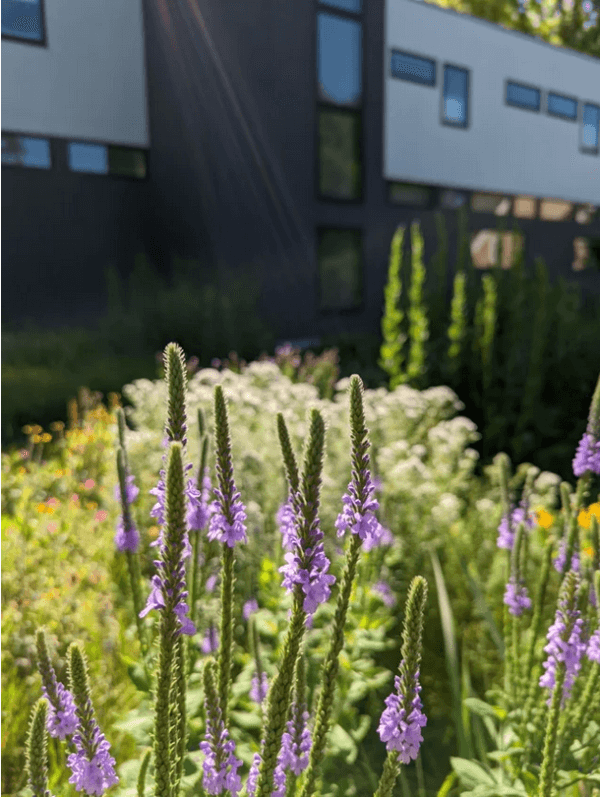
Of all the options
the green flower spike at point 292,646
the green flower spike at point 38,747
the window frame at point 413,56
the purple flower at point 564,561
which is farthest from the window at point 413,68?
the green flower spike at point 38,747

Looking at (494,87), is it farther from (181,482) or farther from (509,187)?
(181,482)

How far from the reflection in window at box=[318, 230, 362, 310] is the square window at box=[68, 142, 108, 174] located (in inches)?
206

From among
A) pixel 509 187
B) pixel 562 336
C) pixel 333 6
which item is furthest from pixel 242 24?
pixel 509 187

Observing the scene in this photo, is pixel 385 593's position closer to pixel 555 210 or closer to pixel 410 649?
pixel 410 649

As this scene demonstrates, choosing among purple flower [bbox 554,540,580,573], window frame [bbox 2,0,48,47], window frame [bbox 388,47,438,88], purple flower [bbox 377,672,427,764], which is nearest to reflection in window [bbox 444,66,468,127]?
window frame [bbox 388,47,438,88]

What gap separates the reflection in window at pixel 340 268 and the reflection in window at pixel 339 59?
2963mm

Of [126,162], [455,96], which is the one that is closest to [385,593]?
[126,162]

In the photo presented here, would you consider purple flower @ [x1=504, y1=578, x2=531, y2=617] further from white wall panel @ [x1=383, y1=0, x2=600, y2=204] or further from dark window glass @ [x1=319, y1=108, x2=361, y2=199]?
white wall panel @ [x1=383, y1=0, x2=600, y2=204]

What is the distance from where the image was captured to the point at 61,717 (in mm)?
1506

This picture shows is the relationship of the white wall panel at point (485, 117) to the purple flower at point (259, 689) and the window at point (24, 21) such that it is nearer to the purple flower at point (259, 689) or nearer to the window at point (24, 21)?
the window at point (24, 21)

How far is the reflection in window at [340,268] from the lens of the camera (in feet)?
51.8

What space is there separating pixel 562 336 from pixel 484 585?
185 inches

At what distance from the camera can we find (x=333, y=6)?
14.9 meters

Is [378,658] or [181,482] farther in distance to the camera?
[378,658]
